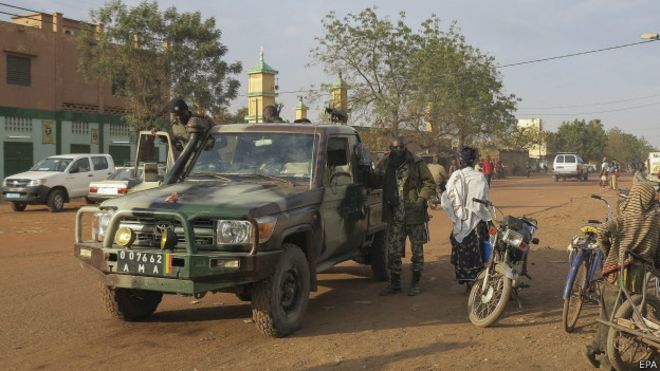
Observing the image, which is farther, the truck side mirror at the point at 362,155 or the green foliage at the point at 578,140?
the green foliage at the point at 578,140

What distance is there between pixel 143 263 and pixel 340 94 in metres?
31.9

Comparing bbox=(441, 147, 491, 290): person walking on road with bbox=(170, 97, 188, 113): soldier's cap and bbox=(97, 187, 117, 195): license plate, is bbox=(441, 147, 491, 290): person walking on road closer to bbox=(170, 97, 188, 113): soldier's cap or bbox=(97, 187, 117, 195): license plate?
bbox=(170, 97, 188, 113): soldier's cap

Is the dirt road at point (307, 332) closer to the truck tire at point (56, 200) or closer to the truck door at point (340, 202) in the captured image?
the truck door at point (340, 202)

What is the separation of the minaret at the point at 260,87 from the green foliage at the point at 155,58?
36.6 feet

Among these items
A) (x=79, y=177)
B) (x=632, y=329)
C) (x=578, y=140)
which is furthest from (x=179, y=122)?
(x=578, y=140)

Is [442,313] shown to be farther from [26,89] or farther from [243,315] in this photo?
[26,89]

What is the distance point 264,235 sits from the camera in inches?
196

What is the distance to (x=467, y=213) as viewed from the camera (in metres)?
6.73

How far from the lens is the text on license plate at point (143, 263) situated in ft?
15.9

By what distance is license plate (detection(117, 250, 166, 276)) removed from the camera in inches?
191

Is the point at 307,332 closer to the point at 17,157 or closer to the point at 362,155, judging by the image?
the point at 362,155

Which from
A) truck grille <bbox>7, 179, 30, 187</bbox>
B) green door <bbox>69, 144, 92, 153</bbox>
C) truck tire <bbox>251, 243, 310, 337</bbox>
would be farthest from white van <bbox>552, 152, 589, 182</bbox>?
truck tire <bbox>251, 243, 310, 337</bbox>

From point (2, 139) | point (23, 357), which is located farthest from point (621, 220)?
point (2, 139)

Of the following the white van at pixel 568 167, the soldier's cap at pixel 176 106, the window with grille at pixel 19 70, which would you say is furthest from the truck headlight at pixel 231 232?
the white van at pixel 568 167
